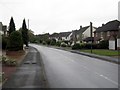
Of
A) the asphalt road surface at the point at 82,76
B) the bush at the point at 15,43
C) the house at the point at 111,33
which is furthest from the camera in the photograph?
the house at the point at 111,33

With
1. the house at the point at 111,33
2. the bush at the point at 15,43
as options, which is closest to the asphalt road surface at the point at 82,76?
the bush at the point at 15,43

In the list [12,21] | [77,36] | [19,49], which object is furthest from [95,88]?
[77,36]

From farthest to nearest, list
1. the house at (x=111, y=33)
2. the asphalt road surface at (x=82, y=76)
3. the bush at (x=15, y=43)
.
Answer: the house at (x=111, y=33) < the bush at (x=15, y=43) < the asphalt road surface at (x=82, y=76)

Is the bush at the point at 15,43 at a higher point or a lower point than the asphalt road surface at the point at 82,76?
higher

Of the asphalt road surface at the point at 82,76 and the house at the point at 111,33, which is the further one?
the house at the point at 111,33

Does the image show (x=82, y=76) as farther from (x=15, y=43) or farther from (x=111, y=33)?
(x=111, y=33)

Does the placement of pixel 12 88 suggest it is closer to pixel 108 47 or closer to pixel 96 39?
pixel 108 47

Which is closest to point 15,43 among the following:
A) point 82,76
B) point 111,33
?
→ point 82,76

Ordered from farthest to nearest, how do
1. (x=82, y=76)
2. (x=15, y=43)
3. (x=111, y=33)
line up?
1. (x=111, y=33)
2. (x=15, y=43)
3. (x=82, y=76)

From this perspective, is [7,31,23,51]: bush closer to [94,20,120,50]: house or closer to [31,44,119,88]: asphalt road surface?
[31,44,119,88]: asphalt road surface

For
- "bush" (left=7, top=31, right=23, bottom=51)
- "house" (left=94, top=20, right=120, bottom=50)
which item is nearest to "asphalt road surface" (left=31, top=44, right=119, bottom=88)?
"bush" (left=7, top=31, right=23, bottom=51)

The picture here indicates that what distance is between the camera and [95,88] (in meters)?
12.1

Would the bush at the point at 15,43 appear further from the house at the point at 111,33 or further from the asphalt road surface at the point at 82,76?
the house at the point at 111,33

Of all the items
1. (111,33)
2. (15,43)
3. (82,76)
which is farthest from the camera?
(111,33)
